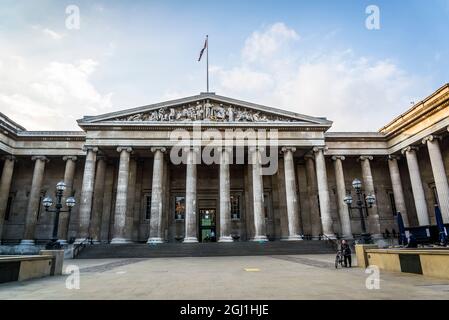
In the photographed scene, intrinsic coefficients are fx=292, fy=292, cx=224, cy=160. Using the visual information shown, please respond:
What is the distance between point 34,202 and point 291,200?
2491 centimetres

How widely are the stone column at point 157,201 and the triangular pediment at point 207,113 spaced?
3401 millimetres

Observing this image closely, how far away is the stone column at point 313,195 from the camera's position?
96.7 feet

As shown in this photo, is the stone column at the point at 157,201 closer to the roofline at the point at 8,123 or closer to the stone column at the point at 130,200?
the stone column at the point at 130,200

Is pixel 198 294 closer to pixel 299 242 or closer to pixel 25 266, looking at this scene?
pixel 25 266

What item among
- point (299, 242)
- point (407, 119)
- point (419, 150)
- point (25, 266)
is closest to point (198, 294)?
point (25, 266)

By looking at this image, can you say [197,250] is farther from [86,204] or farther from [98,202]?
[98,202]

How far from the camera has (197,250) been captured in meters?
22.8

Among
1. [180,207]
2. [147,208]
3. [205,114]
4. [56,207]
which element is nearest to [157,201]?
[147,208]

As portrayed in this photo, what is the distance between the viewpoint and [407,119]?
2797 cm

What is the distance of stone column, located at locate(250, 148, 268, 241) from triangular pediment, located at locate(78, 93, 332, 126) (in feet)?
11.9

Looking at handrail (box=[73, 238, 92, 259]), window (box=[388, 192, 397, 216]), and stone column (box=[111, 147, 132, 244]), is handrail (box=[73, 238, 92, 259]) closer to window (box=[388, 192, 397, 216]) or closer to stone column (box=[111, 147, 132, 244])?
stone column (box=[111, 147, 132, 244])

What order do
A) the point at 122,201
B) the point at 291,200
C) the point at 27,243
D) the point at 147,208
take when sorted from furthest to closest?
the point at 147,208
the point at 27,243
the point at 291,200
the point at 122,201

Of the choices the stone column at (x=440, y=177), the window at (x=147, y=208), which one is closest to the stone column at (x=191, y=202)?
the window at (x=147, y=208)

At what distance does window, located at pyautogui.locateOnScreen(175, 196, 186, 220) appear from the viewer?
32.2 meters
